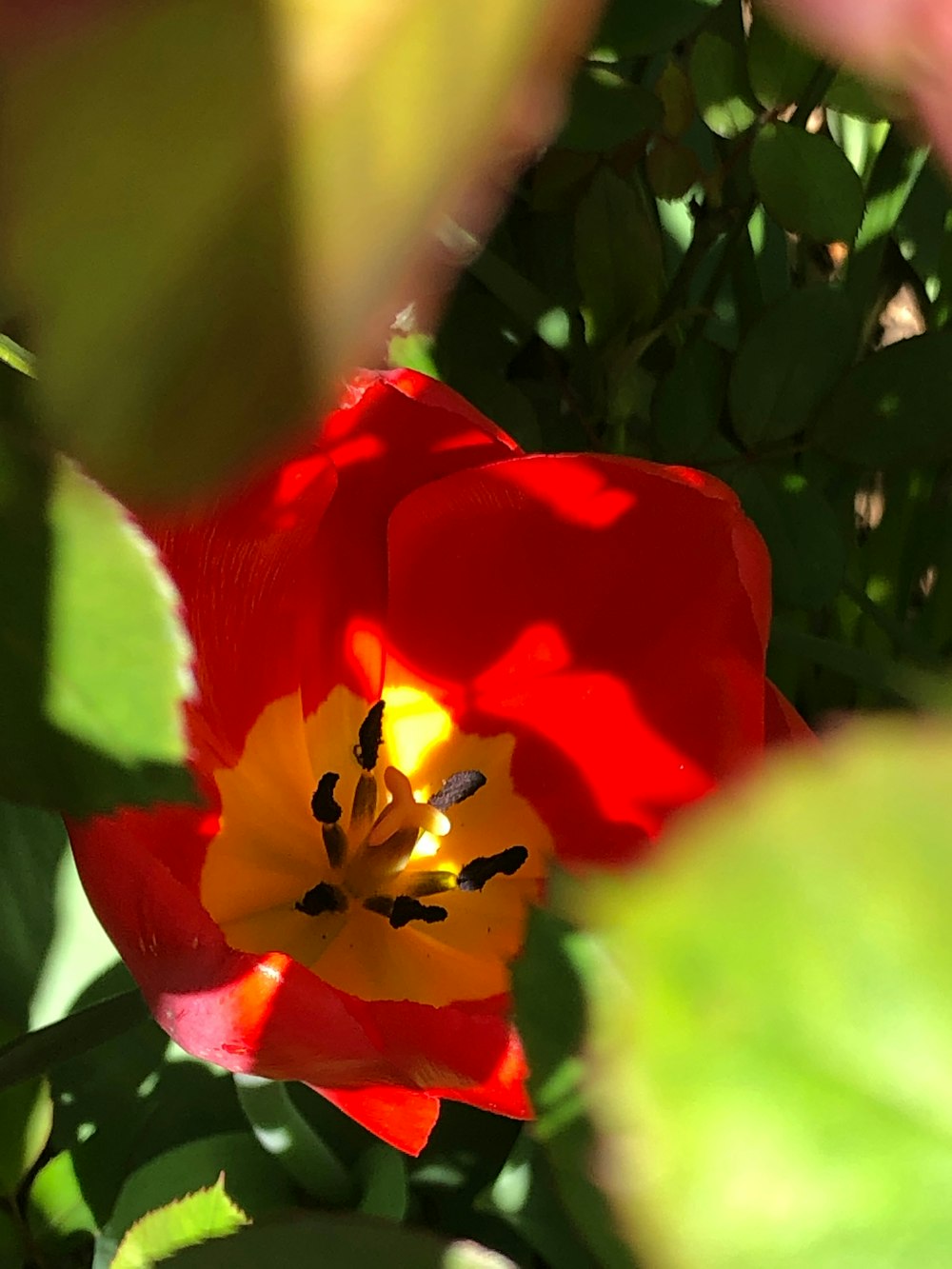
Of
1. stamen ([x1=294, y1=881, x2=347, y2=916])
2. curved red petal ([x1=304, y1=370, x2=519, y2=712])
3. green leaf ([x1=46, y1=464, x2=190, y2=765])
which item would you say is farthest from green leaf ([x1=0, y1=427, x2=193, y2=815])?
stamen ([x1=294, y1=881, x2=347, y2=916])

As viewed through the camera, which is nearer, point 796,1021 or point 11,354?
point 796,1021

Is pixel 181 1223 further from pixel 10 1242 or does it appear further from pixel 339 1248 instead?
pixel 339 1248

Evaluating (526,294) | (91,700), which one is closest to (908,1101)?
(91,700)

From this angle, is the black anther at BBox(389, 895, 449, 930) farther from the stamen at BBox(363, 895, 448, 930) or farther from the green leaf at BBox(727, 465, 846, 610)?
the green leaf at BBox(727, 465, 846, 610)

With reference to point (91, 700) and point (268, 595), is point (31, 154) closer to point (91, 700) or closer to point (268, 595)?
point (91, 700)

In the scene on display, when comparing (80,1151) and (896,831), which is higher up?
(896,831)

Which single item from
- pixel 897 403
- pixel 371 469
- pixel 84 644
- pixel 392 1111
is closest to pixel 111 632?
pixel 84 644
